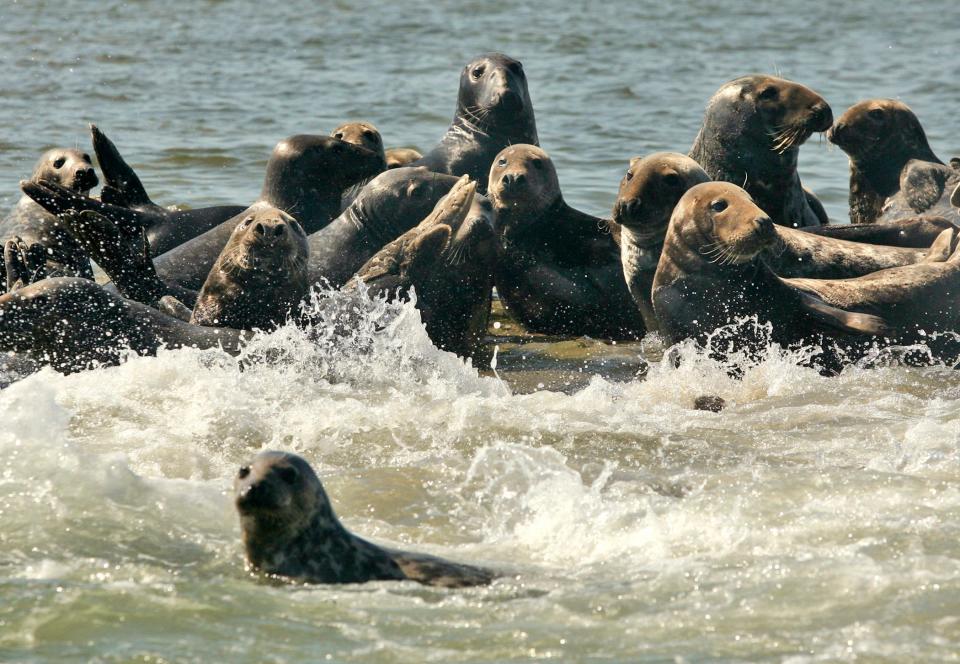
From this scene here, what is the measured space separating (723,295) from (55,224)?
465cm

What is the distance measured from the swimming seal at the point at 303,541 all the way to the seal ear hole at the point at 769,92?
6221mm

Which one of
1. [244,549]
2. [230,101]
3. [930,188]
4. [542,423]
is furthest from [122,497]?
[230,101]

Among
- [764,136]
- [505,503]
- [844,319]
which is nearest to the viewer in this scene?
[505,503]

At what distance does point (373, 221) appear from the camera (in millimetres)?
10906

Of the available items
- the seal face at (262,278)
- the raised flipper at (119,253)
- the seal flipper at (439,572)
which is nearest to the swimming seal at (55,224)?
the raised flipper at (119,253)

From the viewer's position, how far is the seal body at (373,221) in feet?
35.2

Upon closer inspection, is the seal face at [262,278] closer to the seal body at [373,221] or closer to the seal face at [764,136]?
the seal body at [373,221]

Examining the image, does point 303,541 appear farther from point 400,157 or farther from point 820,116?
point 400,157

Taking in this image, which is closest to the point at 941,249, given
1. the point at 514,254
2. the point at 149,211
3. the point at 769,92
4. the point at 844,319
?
the point at 844,319

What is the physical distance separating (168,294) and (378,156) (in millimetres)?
2261

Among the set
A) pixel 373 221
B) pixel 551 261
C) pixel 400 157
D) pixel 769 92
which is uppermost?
pixel 769 92

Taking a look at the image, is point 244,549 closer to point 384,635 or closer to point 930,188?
point 384,635

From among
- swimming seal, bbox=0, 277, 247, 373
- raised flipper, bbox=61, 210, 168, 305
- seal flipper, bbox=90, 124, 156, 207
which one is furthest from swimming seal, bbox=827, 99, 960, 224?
swimming seal, bbox=0, 277, 247, 373

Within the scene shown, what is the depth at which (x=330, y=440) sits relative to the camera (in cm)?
789
